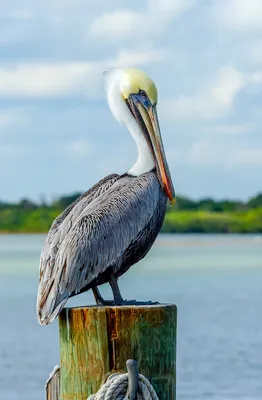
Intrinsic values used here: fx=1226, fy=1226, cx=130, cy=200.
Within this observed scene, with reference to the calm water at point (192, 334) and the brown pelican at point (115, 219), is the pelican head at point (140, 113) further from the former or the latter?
the calm water at point (192, 334)

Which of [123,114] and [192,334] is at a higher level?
[123,114]

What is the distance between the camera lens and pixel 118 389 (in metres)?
5.37

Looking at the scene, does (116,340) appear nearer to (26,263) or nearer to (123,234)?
(123,234)

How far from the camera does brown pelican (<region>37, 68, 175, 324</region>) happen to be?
5977 mm

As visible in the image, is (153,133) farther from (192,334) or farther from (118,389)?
(192,334)

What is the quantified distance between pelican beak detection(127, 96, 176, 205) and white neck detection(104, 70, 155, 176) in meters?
0.03

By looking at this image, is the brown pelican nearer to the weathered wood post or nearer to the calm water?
the weathered wood post

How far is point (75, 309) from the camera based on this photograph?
547 cm

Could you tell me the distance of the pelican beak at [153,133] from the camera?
6.58m

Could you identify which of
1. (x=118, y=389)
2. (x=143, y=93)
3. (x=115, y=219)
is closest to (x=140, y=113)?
(x=143, y=93)

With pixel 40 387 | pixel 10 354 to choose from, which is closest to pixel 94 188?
pixel 40 387

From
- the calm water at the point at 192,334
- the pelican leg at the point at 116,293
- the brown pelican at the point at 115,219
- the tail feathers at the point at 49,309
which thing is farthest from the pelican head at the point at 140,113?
the tail feathers at the point at 49,309

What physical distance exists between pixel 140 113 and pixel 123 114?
0.50ft

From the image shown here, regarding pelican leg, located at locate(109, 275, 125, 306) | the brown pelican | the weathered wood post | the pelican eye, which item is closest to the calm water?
the brown pelican
